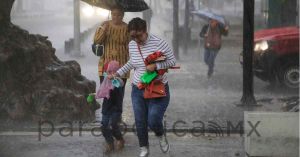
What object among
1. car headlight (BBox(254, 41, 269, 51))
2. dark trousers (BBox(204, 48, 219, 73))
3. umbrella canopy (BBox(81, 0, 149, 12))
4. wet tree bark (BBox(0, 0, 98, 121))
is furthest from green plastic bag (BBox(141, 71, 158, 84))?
dark trousers (BBox(204, 48, 219, 73))

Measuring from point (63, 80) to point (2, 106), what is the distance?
1.04m

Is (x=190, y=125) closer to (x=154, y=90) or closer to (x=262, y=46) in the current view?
(x=154, y=90)

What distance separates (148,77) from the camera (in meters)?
6.96

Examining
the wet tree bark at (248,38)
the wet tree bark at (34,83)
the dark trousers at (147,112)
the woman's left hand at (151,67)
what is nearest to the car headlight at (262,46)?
the wet tree bark at (248,38)

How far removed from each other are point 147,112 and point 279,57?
267 inches

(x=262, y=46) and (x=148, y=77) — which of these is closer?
(x=148, y=77)

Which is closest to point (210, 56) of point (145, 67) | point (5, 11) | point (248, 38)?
point (248, 38)

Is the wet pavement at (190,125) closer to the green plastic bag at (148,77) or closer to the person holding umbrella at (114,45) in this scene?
the person holding umbrella at (114,45)

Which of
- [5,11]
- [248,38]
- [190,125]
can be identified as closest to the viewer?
[190,125]

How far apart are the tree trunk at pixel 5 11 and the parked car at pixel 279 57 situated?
570cm

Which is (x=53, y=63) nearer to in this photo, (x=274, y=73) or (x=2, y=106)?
(x=2, y=106)

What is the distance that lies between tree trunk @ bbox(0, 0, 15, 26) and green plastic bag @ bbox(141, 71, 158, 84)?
3728 mm

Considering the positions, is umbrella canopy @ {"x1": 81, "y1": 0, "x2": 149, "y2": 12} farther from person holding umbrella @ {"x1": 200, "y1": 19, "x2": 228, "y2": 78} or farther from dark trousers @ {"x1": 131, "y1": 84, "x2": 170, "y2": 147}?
person holding umbrella @ {"x1": 200, "y1": 19, "x2": 228, "y2": 78}

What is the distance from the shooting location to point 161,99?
23.1ft
